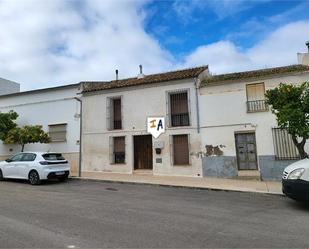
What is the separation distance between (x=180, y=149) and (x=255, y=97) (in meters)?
4.56

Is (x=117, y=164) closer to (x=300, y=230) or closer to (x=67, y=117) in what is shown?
(x=67, y=117)

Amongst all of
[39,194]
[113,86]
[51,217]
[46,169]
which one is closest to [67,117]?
[113,86]

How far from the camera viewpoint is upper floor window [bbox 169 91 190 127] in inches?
646

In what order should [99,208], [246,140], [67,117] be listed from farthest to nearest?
[67,117]
[246,140]
[99,208]

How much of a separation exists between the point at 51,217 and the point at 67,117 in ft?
40.8

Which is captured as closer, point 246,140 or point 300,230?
point 300,230

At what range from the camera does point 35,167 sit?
539 inches

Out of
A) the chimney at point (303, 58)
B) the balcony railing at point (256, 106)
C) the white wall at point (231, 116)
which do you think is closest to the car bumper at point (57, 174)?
the white wall at point (231, 116)

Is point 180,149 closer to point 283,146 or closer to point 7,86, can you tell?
point 283,146

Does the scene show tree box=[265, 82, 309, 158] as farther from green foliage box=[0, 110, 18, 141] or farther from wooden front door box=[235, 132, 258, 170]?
green foliage box=[0, 110, 18, 141]

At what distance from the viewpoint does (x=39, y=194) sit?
35.5ft

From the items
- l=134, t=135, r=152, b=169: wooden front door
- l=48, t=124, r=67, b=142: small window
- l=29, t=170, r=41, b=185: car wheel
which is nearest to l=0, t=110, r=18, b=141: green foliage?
l=48, t=124, r=67, b=142: small window

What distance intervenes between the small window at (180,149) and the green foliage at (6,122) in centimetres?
1014

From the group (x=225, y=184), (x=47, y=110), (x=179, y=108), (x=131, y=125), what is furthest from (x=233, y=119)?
(x=47, y=110)
